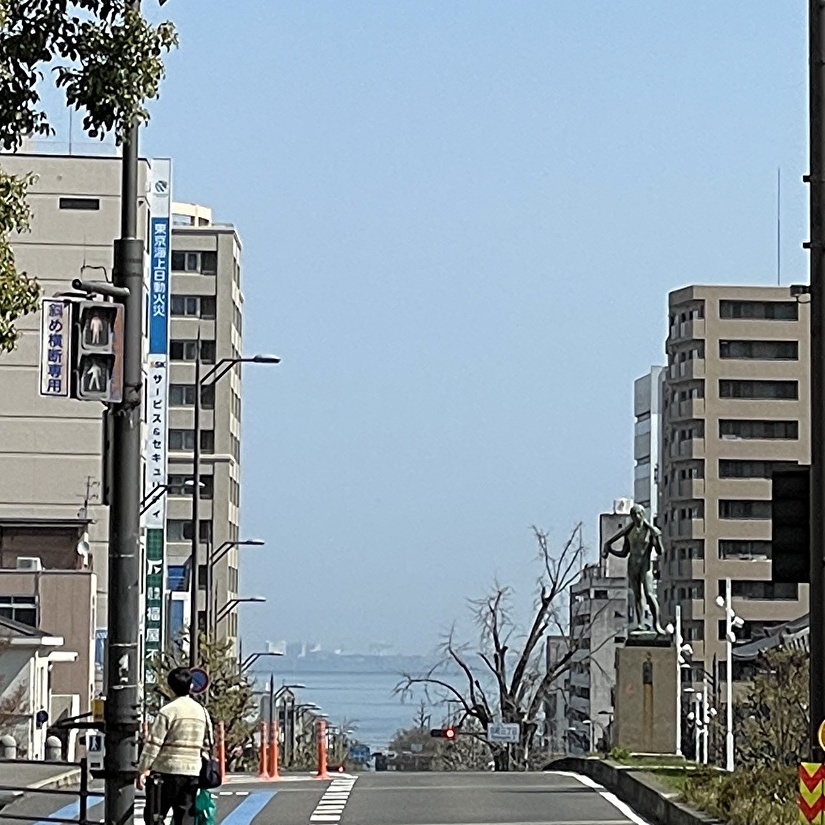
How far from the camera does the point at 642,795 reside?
24969 mm

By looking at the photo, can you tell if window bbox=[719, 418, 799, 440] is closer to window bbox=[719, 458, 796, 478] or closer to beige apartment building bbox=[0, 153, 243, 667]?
window bbox=[719, 458, 796, 478]

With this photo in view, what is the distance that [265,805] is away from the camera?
2469 centimetres

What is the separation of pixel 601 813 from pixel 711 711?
6440cm

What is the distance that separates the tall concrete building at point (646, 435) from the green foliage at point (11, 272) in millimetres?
121701

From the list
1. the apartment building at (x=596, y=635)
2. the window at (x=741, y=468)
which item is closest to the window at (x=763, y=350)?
the window at (x=741, y=468)

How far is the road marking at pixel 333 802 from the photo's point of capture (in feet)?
74.3

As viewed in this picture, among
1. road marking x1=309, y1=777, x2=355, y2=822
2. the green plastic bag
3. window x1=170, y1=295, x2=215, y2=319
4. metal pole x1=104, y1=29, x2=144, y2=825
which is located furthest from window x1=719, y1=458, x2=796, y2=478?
metal pole x1=104, y1=29, x2=144, y2=825

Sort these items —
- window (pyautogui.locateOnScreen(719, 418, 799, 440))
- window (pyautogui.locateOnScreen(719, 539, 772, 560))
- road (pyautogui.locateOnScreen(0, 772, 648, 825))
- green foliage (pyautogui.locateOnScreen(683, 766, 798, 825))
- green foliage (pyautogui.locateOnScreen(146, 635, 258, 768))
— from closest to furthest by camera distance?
green foliage (pyautogui.locateOnScreen(683, 766, 798, 825)) → road (pyautogui.locateOnScreen(0, 772, 648, 825)) → green foliage (pyautogui.locateOnScreen(146, 635, 258, 768)) → window (pyautogui.locateOnScreen(719, 539, 772, 560)) → window (pyautogui.locateOnScreen(719, 418, 799, 440))

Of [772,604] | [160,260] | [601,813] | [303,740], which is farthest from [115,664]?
[303,740]

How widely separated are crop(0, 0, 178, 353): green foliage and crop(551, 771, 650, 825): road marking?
479 inches

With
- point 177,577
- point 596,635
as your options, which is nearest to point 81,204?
point 177,577

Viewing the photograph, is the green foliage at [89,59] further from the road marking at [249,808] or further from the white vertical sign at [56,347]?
the road marking at [249,808]

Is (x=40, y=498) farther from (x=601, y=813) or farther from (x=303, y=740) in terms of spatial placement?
(x=601, y=813)

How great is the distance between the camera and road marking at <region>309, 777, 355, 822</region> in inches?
892
